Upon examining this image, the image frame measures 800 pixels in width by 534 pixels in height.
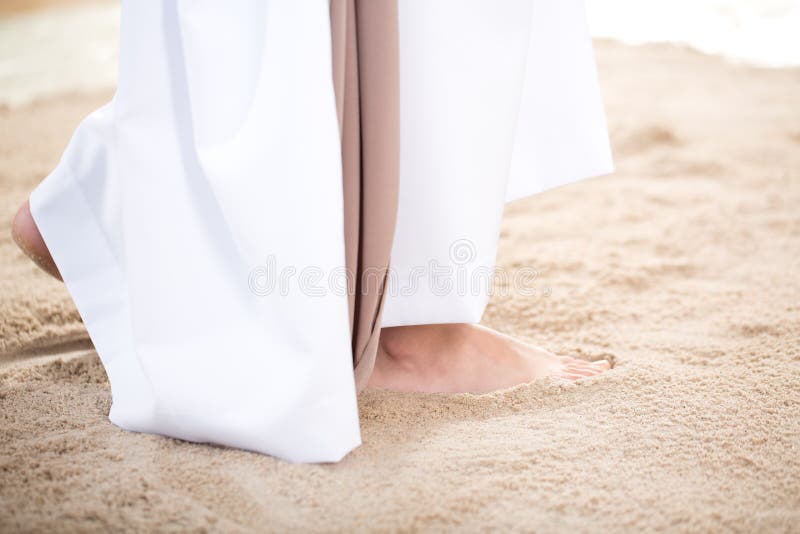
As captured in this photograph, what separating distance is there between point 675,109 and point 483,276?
5.52 ft

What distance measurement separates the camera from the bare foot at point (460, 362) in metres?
1.06

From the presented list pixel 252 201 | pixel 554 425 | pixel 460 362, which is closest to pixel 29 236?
pixel 252 201

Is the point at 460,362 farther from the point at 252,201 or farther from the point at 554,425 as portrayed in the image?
the point at 252,201

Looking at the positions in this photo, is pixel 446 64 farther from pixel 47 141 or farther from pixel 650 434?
pixel 47 141

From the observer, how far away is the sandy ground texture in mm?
770

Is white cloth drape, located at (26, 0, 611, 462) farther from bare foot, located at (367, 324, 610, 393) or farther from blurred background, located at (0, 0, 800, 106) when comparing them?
blurred background, located at (0, 0, 800, 106)

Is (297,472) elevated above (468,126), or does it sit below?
below

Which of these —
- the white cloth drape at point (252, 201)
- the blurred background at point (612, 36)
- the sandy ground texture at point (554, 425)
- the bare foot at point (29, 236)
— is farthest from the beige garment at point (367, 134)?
the blurred background at point (612, 36)

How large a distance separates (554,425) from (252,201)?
471 millimetres

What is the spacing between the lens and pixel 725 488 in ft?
2.68

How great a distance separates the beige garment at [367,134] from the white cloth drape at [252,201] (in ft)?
0.21

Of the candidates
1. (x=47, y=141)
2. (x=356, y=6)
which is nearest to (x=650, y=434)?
(x=356, y=6)

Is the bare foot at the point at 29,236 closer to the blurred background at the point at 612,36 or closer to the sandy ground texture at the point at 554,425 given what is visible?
the sandy ground texture at the point at 554,425

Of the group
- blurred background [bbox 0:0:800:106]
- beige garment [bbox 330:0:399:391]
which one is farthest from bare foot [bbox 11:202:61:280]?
blurred background [bbox 0:0:800:106]
